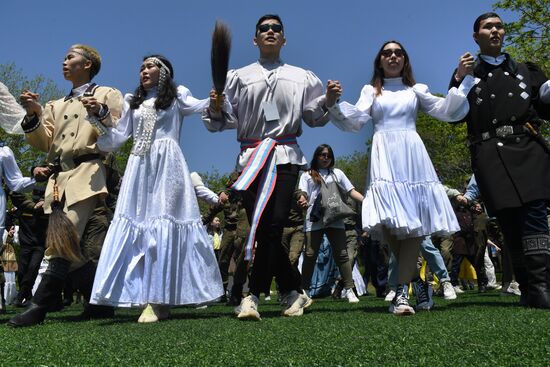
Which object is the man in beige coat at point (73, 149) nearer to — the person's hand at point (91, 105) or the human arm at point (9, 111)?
the person's hand at point (91, 105)

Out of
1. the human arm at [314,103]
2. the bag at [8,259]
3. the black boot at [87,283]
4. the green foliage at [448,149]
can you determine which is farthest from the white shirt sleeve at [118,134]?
the green foliage at [448,149]

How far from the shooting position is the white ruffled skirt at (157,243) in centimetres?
518

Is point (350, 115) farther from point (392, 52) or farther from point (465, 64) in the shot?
point (465, 64)

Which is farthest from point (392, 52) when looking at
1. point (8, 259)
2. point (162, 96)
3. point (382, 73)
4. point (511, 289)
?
point (8, 259)

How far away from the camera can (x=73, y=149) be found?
5512 millimetres

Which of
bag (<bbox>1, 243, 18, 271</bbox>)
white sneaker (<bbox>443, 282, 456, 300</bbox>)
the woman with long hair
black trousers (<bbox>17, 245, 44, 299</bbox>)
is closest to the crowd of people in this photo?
white sneaker (<bbox>443, 282, 456, 300</bbox>)

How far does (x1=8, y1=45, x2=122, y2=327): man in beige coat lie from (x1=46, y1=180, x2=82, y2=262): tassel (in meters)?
0.07

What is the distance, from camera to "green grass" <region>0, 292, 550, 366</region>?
2.72m

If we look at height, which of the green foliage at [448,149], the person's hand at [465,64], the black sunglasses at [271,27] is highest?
the green foliage at [448,149]

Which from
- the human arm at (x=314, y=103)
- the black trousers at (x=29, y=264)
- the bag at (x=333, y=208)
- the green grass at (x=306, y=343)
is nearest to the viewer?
the green grass at (x=306, y=343)

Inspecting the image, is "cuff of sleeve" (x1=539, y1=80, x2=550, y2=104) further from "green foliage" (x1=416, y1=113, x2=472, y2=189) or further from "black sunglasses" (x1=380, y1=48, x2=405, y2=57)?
"green foliage" (x1=416, y1=113, x2=472, y2=189)

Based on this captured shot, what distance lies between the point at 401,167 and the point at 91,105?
276cm

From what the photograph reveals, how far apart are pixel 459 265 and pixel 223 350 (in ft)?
30.8

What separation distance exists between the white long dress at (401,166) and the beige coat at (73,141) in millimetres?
2168
